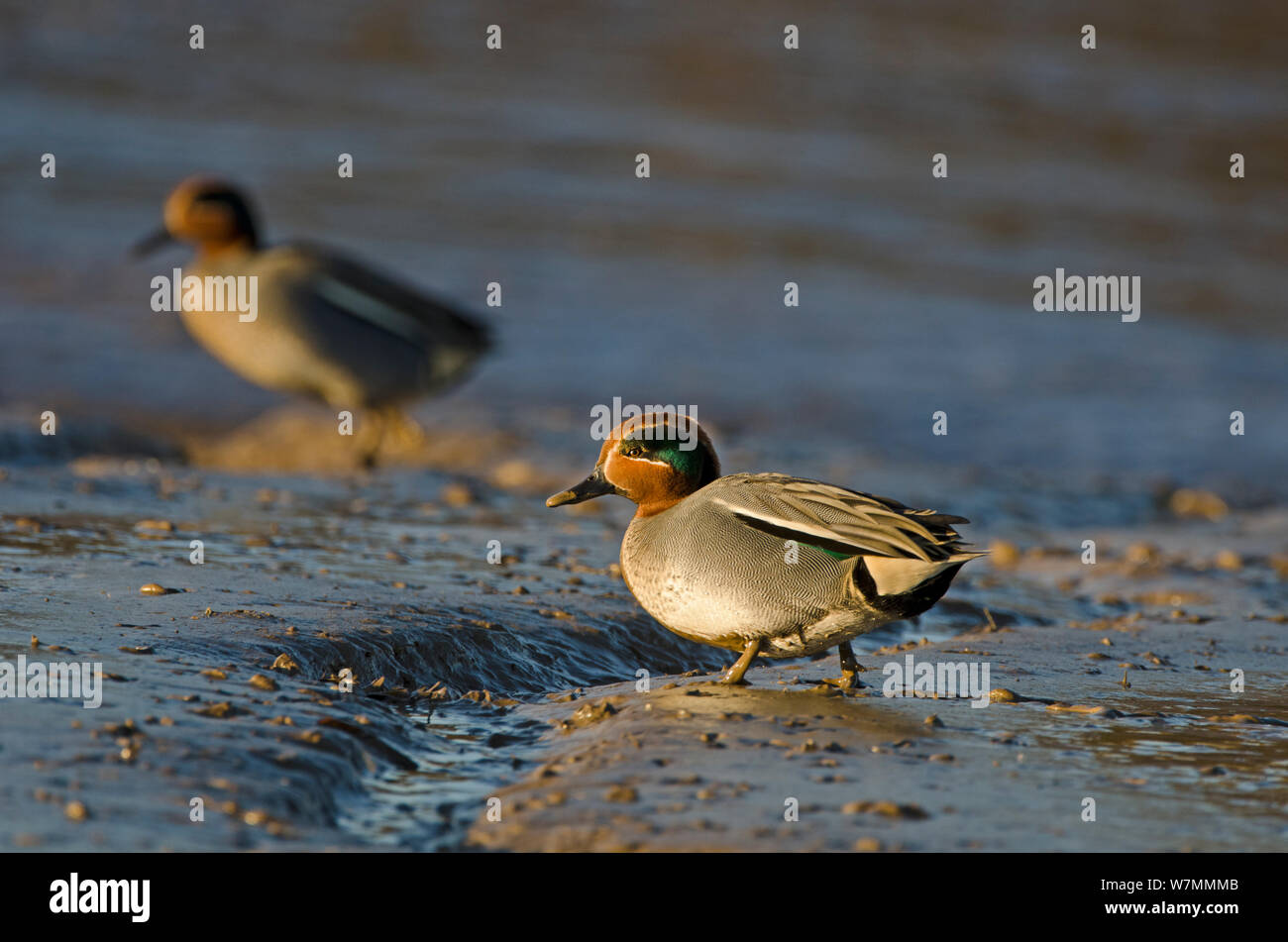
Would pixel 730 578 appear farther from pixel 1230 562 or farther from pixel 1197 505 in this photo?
pixel 1197 505

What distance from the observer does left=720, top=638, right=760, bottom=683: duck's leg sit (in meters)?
4.44

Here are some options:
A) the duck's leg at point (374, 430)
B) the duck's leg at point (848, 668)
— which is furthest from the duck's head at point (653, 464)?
the duck's leg at point (374, 430)

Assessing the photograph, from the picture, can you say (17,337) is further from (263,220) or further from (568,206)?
(568,206)

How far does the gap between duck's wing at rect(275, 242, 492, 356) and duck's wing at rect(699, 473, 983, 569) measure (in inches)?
223

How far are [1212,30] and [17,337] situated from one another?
19.0 metres

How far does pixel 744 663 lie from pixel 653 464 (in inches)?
27.2

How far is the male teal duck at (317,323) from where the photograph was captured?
9516 millimetres

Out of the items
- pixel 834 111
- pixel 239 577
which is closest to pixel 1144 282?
pixel 834 111

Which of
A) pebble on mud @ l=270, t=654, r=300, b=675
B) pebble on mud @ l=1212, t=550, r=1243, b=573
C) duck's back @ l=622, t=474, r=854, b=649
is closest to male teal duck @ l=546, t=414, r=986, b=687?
duck's back @ l=622, t=474, r=854, b=649

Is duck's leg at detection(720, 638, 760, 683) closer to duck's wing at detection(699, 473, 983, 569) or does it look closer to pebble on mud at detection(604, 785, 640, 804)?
duck's wing at detection(699, 473, 983, 569)

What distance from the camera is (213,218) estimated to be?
998 cm

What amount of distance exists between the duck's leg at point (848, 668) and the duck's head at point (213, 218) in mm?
6552
